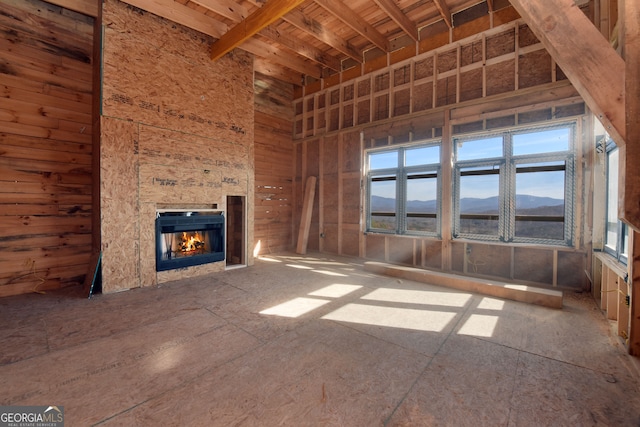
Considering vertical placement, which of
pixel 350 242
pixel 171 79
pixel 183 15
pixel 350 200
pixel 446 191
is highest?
pixel 183 15

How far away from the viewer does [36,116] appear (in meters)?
4.26

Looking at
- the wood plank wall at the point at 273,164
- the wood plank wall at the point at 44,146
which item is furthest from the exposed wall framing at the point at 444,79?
the wood plank wall at the point at 44,146

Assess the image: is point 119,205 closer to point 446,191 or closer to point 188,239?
point 188,239

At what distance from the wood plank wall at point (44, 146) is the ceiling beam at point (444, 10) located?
6225 millimetres

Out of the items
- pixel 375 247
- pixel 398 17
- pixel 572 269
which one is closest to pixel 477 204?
pixel 572 269

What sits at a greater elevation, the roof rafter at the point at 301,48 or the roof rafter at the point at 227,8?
the roof rafter at the point at 301,48

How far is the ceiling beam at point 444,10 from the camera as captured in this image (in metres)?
4.80

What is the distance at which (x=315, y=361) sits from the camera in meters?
2.37

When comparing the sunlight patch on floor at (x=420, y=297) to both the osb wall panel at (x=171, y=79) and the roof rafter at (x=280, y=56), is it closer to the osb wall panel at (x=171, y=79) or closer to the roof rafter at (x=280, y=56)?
the osb wall panel at (x=171, y=79)

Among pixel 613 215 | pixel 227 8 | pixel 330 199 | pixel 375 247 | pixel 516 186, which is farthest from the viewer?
pixel 330 199

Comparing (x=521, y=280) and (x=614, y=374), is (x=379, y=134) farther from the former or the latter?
(x=614, y=374)

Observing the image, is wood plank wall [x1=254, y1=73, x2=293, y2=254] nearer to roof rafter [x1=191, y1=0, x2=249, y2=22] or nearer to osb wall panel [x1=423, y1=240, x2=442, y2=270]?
roof rafter [x1=191, y1=0, x2=249, y2=22]

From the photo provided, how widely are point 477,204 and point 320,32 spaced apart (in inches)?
190

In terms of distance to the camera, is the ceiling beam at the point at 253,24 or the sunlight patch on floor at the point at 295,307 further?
the ceiling beam at the point at 253,24
